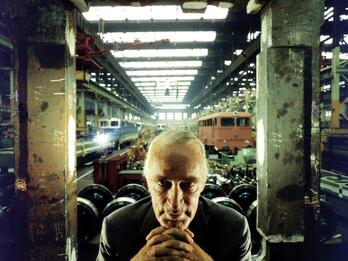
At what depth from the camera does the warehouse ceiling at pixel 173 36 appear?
1105cm

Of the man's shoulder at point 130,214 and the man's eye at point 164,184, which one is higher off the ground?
the man's eye at point 164,184

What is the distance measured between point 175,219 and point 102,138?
16537 millimetres

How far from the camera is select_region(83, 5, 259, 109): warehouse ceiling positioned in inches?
435

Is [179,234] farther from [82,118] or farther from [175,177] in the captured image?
[82,118]

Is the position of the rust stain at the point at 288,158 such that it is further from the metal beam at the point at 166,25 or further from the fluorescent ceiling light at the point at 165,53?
the fluorescent ceiling light at the point at 165,53

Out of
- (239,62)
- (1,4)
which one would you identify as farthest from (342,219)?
(1,4)

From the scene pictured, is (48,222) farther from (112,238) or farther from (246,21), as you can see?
(246,21)

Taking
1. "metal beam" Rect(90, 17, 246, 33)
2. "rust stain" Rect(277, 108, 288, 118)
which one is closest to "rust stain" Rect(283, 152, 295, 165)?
"rust stain" Rect(277, 108, 288, 118)

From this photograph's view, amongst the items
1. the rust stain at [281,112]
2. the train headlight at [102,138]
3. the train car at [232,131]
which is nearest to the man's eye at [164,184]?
the rust stain at [281,112]

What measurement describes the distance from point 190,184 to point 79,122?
1481cm

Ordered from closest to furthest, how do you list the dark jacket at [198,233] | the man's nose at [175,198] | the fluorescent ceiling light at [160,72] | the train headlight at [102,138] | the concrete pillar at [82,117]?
the man's nose at [175,198]
the dark jacket at [198,233]
the concrete pillar at [82,117]
the train headlight at [102,138]
the fluorescent ceiling light at [160,72]

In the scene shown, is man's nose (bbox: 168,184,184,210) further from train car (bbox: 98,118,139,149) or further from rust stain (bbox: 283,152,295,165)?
train car (bbox: 98,118,139,149)

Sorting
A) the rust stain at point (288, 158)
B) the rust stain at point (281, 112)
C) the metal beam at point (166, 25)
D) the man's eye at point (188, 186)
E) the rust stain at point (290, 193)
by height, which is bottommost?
the rust stain at point (290, 193)

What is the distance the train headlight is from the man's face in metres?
15.2
